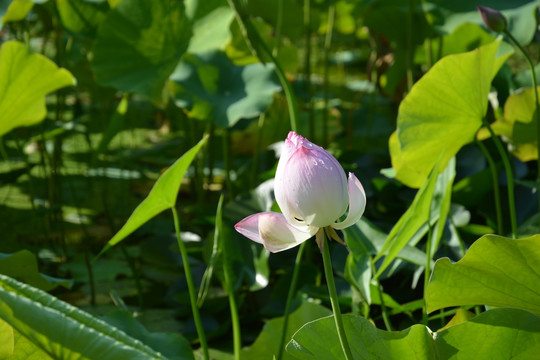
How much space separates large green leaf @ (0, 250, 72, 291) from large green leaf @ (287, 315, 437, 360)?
34 centimetres

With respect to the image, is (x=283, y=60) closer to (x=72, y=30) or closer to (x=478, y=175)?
(x=72, y=30)

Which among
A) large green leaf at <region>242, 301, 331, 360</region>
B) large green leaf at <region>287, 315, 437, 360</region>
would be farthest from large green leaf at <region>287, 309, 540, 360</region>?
large green leaf at <region>242, 301, 331, 360</region>

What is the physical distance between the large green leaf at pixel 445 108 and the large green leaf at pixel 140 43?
52 centimetres

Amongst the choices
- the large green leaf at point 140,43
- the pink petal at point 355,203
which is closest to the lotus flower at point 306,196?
the pink petal at point 355,203

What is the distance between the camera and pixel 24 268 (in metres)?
0.79

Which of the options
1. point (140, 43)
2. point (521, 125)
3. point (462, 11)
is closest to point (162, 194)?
point (521, 125)

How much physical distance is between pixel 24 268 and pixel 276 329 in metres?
0.29

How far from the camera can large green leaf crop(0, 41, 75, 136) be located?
907 millimetres

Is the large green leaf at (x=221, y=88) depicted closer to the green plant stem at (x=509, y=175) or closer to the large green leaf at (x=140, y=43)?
the large green leaf at (x=140, y=43)

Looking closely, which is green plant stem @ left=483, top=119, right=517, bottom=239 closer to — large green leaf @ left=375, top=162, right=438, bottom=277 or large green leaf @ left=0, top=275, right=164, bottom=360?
large green leaf @ left=375, top=162, right=438, bottom=277

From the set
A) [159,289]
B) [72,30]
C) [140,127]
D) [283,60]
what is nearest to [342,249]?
[159,289]

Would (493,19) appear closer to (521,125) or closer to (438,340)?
(521,125)

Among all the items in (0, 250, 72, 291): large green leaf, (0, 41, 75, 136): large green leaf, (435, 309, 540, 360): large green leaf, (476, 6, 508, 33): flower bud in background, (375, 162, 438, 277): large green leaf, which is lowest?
(0, 250, 72, 291): large green leaf

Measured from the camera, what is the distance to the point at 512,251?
22.6 inches
